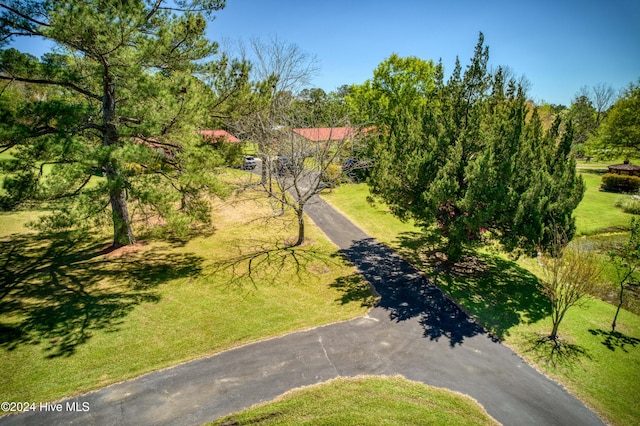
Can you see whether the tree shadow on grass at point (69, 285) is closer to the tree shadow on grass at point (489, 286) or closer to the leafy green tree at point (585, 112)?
the tree shadow on grass at point (489, 286)

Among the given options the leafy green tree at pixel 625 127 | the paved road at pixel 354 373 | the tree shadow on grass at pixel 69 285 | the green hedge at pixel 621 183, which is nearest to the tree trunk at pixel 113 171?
the tree shadow on grass at pixel 69 285

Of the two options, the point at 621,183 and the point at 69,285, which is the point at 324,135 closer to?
the point at 69,285

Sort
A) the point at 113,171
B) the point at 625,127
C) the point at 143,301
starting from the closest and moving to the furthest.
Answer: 1. the point at 143,301
2. the point at 113,171
3. the point at 625,127

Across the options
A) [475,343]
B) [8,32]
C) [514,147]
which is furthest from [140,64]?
[475,343]

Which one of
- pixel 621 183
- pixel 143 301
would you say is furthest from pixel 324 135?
pixel 621 183

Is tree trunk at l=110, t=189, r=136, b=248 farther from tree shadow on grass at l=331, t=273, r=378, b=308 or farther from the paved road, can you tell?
tree shadow on grass at l=331, t=273, r=378, b=308
